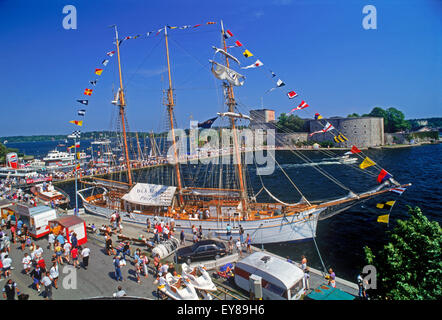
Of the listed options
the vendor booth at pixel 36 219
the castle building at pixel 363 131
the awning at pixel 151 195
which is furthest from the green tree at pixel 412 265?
the castle building at pixel 363 131

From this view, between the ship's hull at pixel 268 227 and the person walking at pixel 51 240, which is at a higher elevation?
the person walking at pixel 51 240

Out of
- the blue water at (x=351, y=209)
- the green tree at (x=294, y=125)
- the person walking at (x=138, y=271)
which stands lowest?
the blue water at (x=351, y=209)

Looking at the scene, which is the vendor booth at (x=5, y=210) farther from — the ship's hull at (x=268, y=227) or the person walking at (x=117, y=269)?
the person walking at (x=117, y=269)

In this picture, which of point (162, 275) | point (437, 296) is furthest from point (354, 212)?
point (162, 275)

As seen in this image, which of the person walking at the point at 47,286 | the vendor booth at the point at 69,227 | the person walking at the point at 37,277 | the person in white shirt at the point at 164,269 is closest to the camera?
the person walking at the point at 47,286

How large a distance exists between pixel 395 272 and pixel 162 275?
10116 mm

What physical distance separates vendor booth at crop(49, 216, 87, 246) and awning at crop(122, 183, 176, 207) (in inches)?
268

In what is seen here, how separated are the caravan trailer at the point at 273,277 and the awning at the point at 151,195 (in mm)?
11804

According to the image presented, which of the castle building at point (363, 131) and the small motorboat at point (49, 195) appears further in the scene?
the castle building at point (363, 131)

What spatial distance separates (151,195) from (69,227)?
26.7 ft

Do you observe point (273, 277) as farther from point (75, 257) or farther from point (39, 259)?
point (39, 259)

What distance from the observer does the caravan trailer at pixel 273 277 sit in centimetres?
979

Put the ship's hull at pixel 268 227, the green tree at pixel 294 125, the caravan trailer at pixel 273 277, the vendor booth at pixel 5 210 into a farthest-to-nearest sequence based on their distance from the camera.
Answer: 1. the green tree at pixel 294 125
2. the vendor booth at pixel 5 210
3. the ship's hull at pixel 268 227
4. the caravan trailer at pixel 273 277
